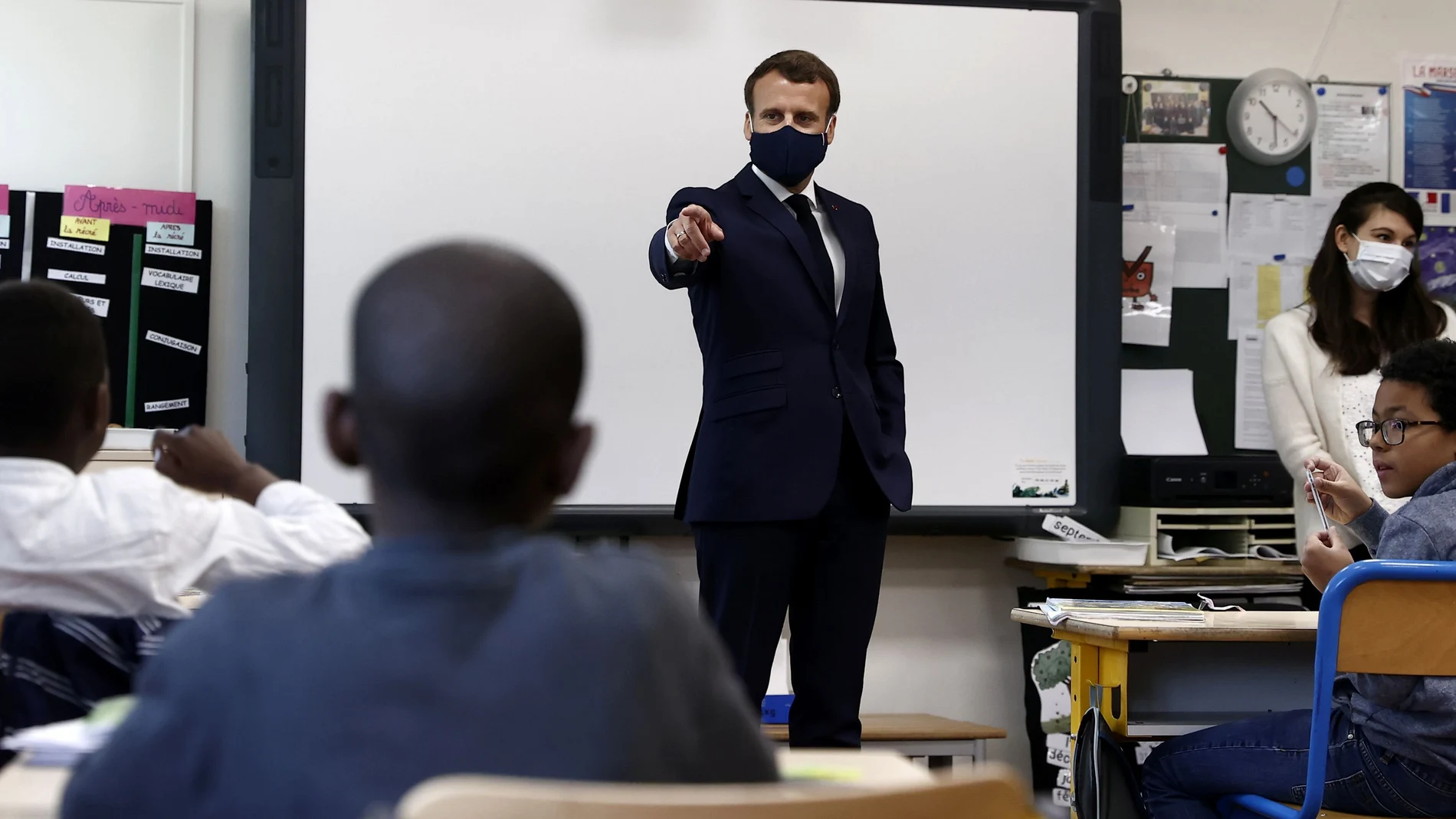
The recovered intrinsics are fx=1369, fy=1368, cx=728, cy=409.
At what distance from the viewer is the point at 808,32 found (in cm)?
385

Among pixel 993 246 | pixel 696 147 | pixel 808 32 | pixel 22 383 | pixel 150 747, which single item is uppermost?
pixel 808 32

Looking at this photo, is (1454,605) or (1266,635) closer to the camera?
(1454,605)

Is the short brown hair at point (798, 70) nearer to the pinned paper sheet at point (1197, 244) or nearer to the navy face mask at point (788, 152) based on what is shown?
the navy face mask at point (788, 152)

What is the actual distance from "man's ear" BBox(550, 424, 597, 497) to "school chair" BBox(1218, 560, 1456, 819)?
4.19 ft

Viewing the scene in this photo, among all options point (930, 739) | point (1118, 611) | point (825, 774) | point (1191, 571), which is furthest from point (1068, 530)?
point (825, 774)

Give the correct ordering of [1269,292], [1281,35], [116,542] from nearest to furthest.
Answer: [116,542] < [1269,292] < [1281,35]

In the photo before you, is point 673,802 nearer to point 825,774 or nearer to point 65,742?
point 825,774

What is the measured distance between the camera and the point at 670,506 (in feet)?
12.3

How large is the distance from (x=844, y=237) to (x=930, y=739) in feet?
5.03

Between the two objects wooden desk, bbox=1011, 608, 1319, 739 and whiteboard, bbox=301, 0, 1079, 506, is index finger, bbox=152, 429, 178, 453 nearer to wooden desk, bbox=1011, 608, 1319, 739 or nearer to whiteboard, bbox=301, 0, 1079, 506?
wooden desk, bbox=1011, 608, 1319, 739

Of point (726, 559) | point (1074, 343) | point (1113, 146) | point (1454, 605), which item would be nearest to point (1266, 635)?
point (1454, 605)

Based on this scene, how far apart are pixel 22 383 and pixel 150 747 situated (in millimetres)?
856

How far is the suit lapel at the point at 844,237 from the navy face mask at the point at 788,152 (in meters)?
0.07

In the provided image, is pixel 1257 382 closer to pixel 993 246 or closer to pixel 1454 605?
pixel 993 246
